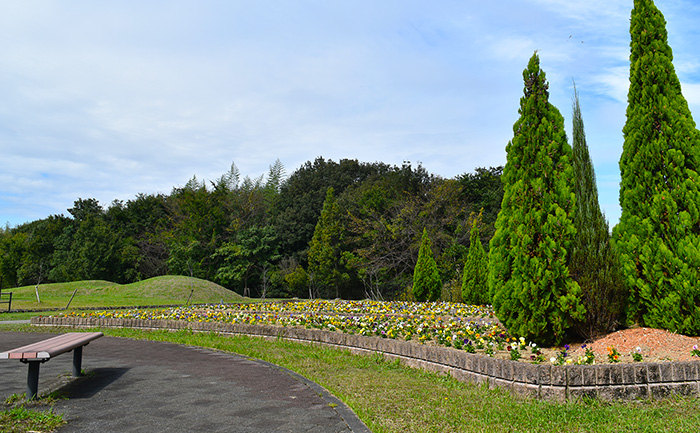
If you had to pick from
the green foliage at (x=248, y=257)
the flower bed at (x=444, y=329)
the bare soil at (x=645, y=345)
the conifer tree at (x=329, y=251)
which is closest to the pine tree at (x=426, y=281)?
the flower bed at (x=444, y=329)

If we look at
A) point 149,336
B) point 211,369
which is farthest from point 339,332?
point 149,336

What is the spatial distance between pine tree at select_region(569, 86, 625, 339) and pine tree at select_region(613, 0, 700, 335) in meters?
0.27

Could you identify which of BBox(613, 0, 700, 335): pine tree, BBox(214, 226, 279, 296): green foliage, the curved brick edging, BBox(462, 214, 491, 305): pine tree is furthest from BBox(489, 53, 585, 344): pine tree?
BBox(214, 226, 279, 296): green foliage

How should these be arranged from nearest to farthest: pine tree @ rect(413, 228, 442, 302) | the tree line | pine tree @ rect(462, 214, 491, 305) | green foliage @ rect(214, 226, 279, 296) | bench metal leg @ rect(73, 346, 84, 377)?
1. bench metal leg @ rect(73, 346, 84, 377)
2. the tree line
3. pine tree @ rect(462, 214, 491, 305)
4. pine tree @ rect(413, 228, 442, 302)
5. green foliage @ rect(214, 226, 279, 296)

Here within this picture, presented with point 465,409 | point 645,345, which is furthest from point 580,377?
point 645,345

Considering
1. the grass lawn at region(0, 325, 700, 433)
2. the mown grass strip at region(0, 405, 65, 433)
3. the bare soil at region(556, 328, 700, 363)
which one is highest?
the bare soil at region(556, 328, 700, 363)

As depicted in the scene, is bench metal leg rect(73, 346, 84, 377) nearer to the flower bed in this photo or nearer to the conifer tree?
the flower bed

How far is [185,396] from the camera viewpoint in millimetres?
5078

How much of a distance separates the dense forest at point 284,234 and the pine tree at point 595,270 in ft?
61.6

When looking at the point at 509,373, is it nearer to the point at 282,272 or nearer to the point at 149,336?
the point at 149,336

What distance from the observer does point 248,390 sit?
5.40 metres

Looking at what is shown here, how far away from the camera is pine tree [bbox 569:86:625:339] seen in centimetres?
632

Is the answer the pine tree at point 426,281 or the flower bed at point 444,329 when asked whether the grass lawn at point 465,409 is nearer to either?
the flower bed at point 444,329

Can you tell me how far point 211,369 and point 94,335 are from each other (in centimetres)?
175
